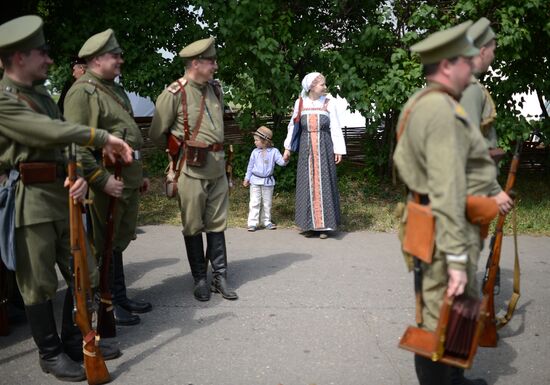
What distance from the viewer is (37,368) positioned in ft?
13.7

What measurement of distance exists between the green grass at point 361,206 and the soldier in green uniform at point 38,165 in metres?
4.36

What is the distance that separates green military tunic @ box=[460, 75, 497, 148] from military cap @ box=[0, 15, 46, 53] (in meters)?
2.42

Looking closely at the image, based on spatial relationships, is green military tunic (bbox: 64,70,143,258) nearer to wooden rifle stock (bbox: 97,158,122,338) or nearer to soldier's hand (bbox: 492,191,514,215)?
wooden rifle stock (bbox: 97,158,122,338)


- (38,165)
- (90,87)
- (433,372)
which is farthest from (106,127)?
(433,372)

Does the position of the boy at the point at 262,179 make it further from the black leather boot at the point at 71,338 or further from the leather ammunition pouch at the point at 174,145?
the black leather boot at the point at 71,338

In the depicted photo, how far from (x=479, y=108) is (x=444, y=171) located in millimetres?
1183

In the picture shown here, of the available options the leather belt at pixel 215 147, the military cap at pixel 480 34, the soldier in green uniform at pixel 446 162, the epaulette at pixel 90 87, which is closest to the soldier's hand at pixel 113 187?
the epaulette at pixel 90 87

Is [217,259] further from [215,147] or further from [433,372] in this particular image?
[433,372]

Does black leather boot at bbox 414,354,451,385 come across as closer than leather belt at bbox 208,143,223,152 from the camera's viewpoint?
Yes

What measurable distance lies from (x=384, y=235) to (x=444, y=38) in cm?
489

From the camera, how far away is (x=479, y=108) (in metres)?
3.87

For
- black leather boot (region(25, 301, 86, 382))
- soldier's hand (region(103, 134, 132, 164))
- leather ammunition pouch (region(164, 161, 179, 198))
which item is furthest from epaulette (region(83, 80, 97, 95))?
black leather boot (region(25, 301, 86, 382))

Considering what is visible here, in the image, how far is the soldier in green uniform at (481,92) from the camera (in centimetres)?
379

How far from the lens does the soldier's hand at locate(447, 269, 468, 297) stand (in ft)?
9.56
